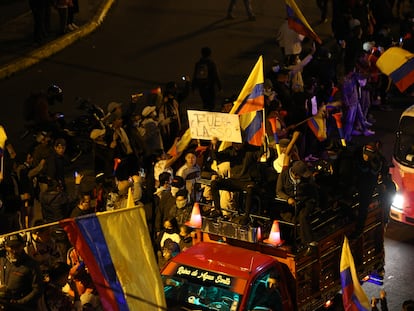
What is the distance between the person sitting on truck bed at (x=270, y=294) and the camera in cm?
1075

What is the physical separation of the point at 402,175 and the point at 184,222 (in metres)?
4.44

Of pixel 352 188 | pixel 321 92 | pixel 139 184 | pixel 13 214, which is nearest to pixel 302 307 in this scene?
pixel 352 188

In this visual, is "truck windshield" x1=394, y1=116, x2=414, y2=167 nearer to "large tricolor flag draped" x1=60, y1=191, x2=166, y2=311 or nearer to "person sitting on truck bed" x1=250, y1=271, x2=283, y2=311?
"person sitting on truck bed" x1=250, y1=271, x2=283, y2=311

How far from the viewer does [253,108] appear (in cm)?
1320

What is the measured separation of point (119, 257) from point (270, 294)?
320cm

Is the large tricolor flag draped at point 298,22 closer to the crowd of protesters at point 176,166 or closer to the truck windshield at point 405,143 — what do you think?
the crowd of protesters at point 176,166

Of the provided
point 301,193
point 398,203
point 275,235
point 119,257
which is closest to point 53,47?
point 398,203

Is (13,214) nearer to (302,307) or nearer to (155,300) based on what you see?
(302,307)

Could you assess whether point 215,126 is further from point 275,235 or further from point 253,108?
point 275,235

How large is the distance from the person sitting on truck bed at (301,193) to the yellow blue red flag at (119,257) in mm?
3369

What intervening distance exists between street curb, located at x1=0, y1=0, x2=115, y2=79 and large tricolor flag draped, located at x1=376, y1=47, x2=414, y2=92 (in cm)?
1087

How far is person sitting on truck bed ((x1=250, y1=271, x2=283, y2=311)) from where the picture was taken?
35.3ft

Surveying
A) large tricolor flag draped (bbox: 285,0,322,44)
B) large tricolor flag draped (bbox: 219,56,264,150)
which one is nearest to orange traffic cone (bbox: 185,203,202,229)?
large tricolor flag draped (bbox: 219,56,264,150)

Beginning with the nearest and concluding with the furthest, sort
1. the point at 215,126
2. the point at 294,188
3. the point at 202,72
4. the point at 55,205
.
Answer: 1. the point at 294,188
2. the point at 55,205
3. the point at 215,126
4. the point at 202,72
